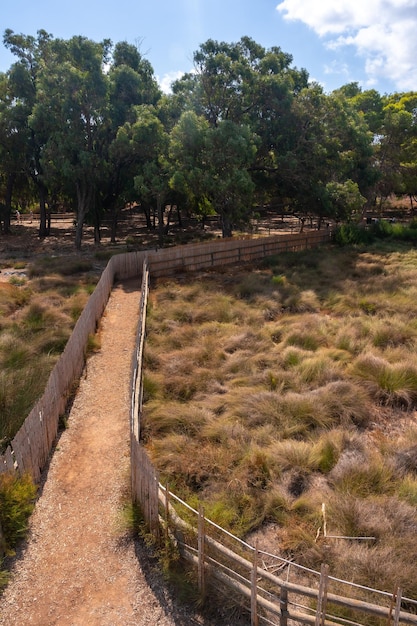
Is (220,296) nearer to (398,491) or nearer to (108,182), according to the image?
(398,491)

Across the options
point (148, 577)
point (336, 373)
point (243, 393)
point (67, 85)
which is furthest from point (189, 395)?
point (67, 85)

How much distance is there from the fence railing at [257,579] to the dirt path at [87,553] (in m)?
0.53

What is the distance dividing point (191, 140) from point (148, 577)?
21401 millimetres

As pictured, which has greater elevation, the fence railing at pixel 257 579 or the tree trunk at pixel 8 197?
the tree trunk at pixel 8 197

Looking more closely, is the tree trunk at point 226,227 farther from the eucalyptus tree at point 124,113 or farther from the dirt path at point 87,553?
the dirt path at point 87,553

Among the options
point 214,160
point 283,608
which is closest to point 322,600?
point 283,608

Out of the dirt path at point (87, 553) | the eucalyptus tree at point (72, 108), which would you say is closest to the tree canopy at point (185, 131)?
the eucalyptus tree at point (72, 108)

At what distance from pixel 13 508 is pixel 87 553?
1272 mm

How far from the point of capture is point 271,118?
88.3 ft

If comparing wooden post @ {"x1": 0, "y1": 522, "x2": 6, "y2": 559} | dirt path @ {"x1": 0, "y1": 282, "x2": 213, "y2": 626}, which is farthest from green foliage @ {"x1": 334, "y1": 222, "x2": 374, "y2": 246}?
wooden post @ {"x1": 0, "y1": 522, "x2": 6, "y2": 559}

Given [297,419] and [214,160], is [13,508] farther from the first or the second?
[214,160]

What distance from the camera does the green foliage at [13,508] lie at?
645cm

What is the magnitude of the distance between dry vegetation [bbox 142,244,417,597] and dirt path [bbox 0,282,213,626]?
3.13 ft

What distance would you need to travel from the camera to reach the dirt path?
18.1 ft
